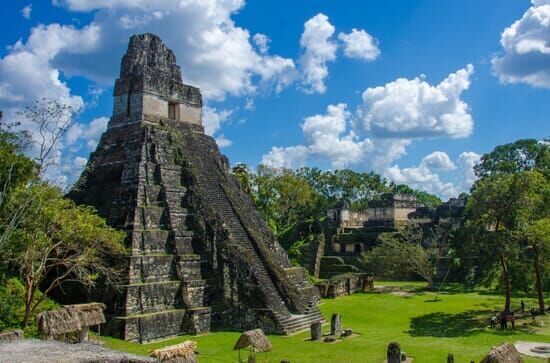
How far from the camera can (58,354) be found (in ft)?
18.3

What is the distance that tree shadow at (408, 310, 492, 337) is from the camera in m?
18.0

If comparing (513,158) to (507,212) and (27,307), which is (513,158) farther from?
(27,307)

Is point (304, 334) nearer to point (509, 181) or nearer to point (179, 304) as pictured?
point (179, 304)

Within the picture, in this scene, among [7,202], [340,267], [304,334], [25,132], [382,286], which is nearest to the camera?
[7,202]

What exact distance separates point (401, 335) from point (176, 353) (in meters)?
9.50

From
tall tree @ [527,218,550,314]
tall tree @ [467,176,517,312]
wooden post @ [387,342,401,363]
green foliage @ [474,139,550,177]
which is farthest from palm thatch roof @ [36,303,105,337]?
green foliage @ [474,139,550,177]

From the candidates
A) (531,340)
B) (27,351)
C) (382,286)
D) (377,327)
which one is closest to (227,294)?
(377,327)

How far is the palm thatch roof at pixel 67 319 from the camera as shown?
12.8 metres

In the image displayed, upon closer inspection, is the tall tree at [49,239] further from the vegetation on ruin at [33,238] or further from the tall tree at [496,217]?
the tall tree at [496,217]

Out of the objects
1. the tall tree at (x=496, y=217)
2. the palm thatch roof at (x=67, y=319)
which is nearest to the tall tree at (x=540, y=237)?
the tall tree at (x=496, y=217)

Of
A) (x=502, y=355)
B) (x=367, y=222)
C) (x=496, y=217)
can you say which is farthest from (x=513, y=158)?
(x=502, y=355)

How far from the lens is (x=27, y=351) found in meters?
5.80

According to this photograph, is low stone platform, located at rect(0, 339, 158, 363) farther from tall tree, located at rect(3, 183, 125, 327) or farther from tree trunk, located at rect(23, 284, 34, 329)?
tree trunk, located at rect(23, 284, 34, 329)

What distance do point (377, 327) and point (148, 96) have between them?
13624 millimetres
